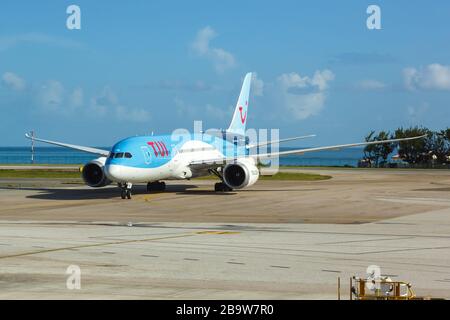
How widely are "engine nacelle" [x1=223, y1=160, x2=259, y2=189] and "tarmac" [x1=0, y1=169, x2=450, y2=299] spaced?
7.94ft

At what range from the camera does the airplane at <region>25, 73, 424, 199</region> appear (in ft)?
150

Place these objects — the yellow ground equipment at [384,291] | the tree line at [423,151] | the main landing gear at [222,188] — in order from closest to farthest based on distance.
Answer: the yellow ground equipment at [384,291] → the main landing gear at [222,188] → the tree line at [423,151]

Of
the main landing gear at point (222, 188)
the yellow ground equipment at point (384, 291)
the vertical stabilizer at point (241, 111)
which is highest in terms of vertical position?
the vertical stabilizer at point (241, 111)

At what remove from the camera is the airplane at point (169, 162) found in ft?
150

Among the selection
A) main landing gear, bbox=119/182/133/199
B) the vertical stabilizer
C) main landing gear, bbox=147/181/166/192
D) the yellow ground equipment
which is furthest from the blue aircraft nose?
the yellow ground equipment

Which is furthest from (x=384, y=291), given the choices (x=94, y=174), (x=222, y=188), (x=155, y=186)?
(x=155, y=186)

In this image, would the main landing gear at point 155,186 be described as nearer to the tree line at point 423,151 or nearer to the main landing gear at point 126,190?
the main landing gear at point 126,190

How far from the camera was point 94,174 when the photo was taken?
49.8 m

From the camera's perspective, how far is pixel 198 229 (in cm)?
3061

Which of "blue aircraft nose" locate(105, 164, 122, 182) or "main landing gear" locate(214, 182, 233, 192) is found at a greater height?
"blue aircraft nose" locate(105, 164, 122, 182)

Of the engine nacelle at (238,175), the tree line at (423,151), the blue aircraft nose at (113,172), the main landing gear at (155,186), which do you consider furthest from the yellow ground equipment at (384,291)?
the tree line at (423,151)

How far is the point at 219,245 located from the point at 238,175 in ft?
80.9

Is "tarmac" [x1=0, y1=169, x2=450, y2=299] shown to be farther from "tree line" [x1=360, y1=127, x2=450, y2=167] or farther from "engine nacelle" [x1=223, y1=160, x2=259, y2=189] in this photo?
"tree line" [x1=360, y1=127, x2=450, y2=167]
